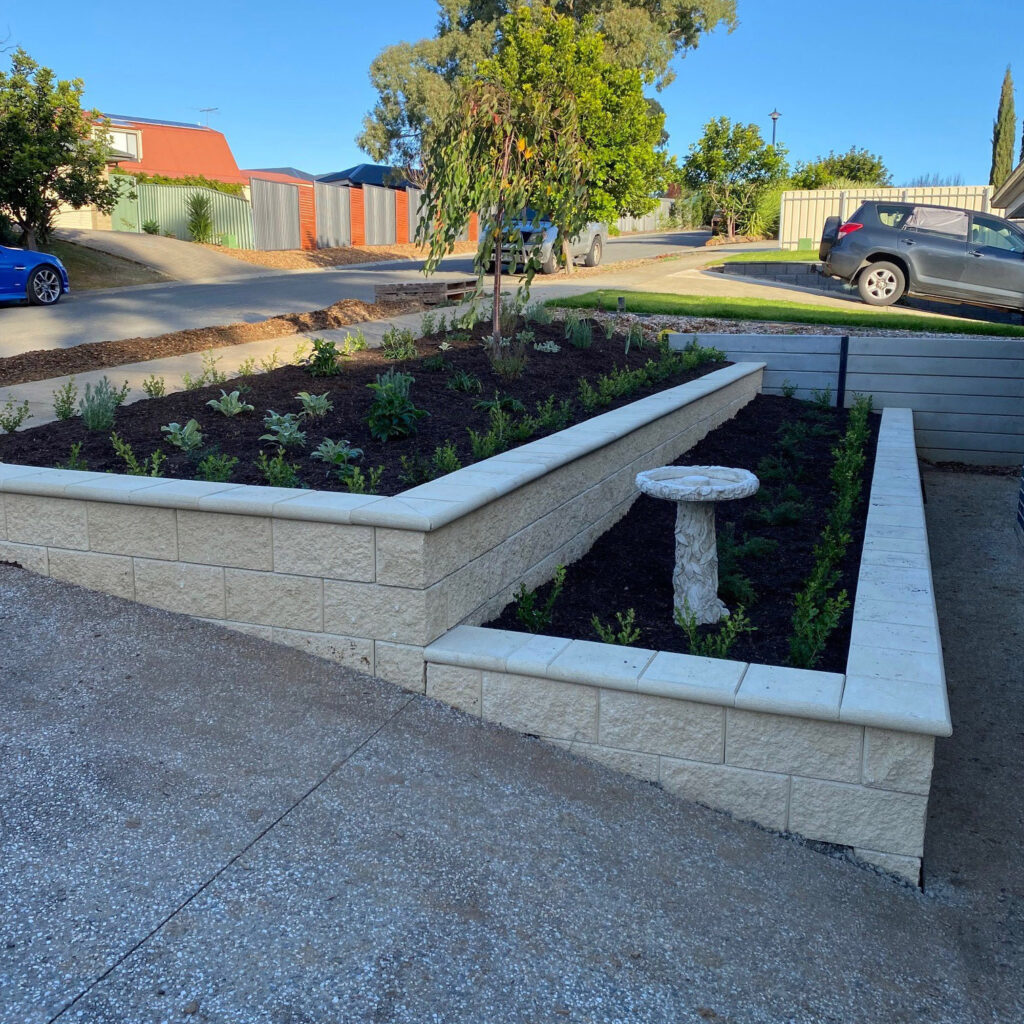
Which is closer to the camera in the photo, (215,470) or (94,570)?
(94,570)

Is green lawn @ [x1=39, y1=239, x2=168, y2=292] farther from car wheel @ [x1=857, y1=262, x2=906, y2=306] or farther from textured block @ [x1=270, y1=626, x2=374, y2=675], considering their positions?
textured block @ [x1=270, y1=626, x2=374, y2=675]

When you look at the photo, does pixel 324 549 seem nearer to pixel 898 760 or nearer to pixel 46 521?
pixel 46 521

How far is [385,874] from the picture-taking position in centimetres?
299

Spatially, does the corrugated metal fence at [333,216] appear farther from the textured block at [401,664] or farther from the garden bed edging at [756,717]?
the garden bed edging at [756,717]

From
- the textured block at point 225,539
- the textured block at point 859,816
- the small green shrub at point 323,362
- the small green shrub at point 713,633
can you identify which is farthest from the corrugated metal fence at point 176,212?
the textured block at point 859,816

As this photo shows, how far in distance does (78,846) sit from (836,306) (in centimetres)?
1533

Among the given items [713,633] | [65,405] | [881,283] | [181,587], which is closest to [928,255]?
[881,283]

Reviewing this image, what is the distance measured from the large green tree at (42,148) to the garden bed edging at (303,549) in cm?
1861

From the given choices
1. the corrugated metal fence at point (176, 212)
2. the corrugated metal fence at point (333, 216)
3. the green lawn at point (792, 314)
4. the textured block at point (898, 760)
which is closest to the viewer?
the textured block at point (898, 760)

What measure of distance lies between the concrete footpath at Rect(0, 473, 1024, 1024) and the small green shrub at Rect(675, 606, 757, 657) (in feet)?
2.30

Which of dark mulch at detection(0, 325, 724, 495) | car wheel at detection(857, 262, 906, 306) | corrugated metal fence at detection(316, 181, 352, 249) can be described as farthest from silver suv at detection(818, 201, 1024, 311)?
corrugated metal fence at detection(316, 181, 352, 249)

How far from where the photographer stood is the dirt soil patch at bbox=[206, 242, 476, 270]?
97.1 ft

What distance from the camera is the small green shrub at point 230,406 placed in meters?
6.25

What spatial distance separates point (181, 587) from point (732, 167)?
130ft
